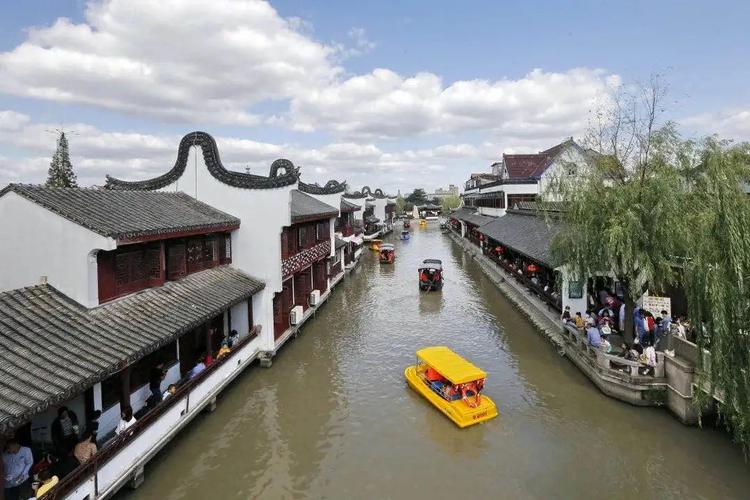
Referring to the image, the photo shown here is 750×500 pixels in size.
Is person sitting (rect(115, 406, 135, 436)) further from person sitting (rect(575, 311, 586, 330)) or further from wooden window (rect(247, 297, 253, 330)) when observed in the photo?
person sitting (rect(575, 311, 586, 330))

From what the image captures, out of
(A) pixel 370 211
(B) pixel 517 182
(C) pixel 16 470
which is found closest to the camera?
(C) pixel 16 470

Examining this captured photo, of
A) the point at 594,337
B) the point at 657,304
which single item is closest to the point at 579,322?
the point at 657,304

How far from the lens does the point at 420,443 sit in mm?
12711

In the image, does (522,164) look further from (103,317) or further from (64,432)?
(64,432)

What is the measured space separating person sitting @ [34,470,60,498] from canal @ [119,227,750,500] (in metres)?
1.99

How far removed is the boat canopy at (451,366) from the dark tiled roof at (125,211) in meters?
8.30

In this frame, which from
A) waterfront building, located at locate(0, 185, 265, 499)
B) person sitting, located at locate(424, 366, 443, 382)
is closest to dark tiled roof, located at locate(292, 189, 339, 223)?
waterfront building, located at locate(0, 185, 265, 499)

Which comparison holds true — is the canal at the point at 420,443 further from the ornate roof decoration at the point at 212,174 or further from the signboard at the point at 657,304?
the ornate roof decoration at the point at 212,174

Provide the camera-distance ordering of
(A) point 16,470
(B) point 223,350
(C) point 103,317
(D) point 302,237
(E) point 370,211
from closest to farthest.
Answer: (A) point 16,470, (C) point 103,317, (B) point 223,350, (D) point 302,237, (E) point 370,211

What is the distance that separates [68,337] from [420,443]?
8.47m

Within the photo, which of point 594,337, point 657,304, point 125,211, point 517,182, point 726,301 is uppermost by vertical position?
point 517,182

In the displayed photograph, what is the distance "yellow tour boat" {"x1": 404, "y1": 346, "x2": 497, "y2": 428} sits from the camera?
1368 centimetres

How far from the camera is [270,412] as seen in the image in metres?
14.7

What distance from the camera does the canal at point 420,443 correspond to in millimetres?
10758
